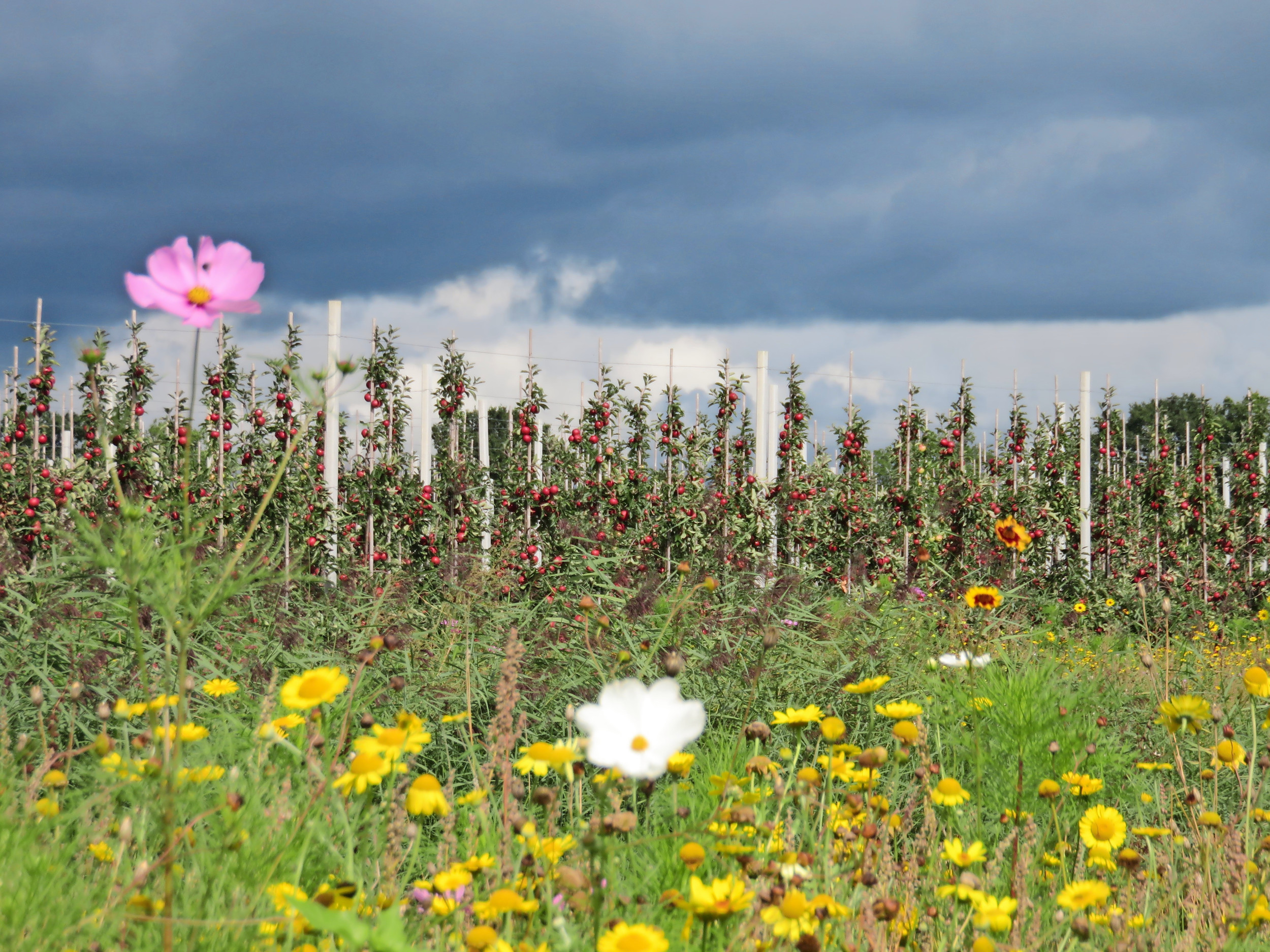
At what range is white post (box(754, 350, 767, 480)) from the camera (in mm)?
8352

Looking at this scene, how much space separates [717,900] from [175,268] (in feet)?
3.39

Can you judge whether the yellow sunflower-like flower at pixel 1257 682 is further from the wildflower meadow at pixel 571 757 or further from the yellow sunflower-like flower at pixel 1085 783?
the yellow sunflower-like flower at pixel 1085 783

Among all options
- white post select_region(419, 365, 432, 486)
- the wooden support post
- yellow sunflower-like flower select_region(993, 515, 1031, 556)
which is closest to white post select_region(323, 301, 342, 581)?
white post select_region(419, 365, 432, 486)

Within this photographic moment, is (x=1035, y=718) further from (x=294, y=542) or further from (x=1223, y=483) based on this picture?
(x=1223, y=483)

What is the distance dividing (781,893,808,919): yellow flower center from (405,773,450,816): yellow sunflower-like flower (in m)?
0.46

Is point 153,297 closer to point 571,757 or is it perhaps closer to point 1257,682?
point 571,757

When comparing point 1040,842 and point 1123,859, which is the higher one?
point 1123,859

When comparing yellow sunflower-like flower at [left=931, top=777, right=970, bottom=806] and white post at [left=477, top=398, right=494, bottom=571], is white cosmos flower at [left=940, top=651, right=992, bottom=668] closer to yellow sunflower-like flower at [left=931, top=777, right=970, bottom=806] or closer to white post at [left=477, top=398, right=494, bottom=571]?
yellow sunflower-like flower at [left=931, top=777, right=970, bottom=806]

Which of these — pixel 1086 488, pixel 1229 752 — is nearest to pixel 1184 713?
pixel 1229 752

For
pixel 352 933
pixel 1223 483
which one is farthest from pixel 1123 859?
pixel 1223 483

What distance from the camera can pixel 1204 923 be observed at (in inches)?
58.2

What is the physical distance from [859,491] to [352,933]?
849 centimetres

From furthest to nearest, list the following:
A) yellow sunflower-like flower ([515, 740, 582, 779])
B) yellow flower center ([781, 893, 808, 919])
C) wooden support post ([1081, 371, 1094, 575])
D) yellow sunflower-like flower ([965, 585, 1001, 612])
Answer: wooden support post ([1081, 371, 1094, 575])
yellow sunflower-like flower ([965, 585, 1001, 612])
yellow sunflower-like flower ([515, 740, 582, 779])
yellow flower center ([781, 893, 808, 919])

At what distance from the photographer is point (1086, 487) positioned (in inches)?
412
